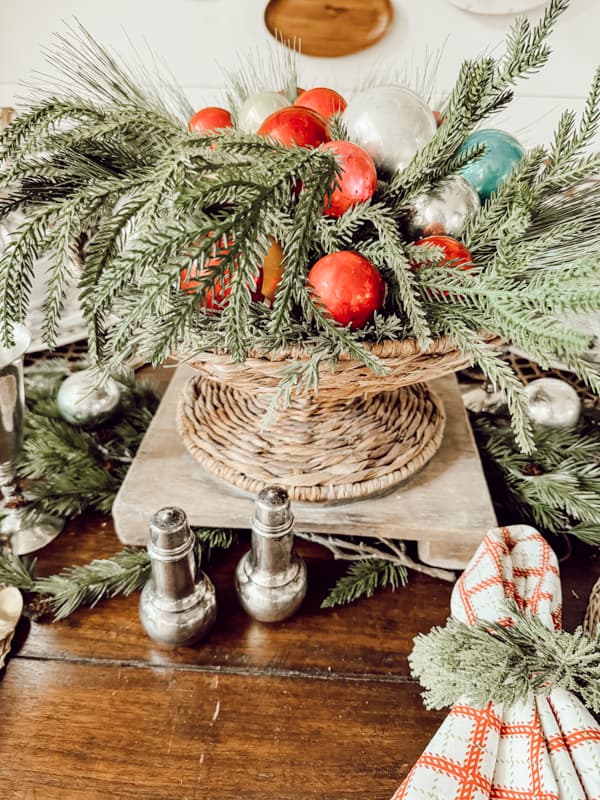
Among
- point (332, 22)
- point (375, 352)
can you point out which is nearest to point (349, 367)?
point (375, 352)

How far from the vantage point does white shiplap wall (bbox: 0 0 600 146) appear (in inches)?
62.3

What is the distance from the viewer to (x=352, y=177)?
462 mm

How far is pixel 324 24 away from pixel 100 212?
1.40 metres

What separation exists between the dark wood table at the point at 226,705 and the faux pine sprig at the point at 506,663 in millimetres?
77

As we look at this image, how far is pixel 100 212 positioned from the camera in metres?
0.47

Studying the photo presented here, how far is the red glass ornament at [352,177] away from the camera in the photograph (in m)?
0.46

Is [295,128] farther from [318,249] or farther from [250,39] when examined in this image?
[250,39]

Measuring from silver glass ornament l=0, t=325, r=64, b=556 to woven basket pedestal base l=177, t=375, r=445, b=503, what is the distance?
0.16 m

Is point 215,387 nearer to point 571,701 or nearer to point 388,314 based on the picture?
point 388,314

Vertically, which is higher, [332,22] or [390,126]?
[332,22]

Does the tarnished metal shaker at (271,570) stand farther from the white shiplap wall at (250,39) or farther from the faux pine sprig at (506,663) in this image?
the white shiplap wall at (250,39)

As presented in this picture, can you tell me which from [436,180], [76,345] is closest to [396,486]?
[436,180]

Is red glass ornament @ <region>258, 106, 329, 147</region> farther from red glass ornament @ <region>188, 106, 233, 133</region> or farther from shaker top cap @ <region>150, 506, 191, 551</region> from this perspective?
shaker top cap @ <region>150, 506, 191, 551</region>

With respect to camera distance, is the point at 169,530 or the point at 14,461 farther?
the point at 14,461
